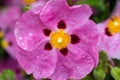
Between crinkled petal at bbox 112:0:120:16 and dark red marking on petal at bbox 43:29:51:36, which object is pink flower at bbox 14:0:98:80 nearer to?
dark red marking on petal at bbox 43:29:51:36

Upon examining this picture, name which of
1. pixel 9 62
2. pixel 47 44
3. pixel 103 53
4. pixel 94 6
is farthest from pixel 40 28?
pixel 9 62

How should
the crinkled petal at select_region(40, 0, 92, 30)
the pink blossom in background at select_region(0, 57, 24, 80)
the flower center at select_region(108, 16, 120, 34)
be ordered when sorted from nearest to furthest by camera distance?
the crinkled petal at select_region(40, 0, 92, 30), the flower center at select_region(108, 16, 120, 34), the pink blossom in background at select_region(0, 57, 24, 80)

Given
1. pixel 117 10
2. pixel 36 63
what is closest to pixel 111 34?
pixel 117 10

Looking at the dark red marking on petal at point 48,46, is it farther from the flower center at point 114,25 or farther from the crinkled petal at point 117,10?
the crinkled petal at point 117,10

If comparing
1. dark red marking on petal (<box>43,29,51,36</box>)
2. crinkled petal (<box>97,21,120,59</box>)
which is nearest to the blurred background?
crinkled petal (<box>97,21,120,59</box>)

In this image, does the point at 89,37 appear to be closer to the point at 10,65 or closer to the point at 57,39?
the point at 57,39

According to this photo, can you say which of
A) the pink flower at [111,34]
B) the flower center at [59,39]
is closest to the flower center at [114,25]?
the pink flower at [111,34]
